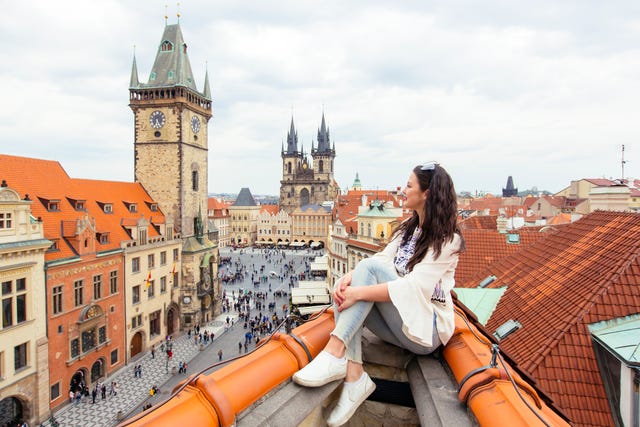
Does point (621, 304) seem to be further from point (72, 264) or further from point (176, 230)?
point (176, 230)

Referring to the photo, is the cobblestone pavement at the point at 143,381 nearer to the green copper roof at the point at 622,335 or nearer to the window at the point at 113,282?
the window at the point at 113,282

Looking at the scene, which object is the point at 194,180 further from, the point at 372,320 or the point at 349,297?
the point at 349,297

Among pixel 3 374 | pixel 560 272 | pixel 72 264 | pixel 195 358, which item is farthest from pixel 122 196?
pixel 560 272

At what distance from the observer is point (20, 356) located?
1748 centimetres

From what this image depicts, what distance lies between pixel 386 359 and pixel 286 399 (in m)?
1.13

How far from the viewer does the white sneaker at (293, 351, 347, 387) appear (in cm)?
280

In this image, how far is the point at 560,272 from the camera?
28.7 feet

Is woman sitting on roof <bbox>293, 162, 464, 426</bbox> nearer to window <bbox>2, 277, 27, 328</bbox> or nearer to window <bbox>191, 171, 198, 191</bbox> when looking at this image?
window <bbox>2, 277, 27, 328</bbox>

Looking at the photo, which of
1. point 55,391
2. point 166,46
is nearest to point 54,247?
point 55,391

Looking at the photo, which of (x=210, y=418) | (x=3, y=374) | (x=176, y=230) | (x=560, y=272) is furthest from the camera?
(x=176, y=230)

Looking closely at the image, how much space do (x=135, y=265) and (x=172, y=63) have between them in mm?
16375

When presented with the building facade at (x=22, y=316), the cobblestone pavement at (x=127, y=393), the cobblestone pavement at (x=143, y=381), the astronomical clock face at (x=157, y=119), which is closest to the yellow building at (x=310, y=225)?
the cobblestone pavement at (x=143, y=381)

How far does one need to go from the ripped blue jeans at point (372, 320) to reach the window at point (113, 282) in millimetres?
23812

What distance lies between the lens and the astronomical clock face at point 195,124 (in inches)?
1301
